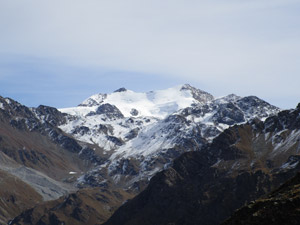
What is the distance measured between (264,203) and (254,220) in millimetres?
3984

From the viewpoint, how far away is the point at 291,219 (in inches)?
2948

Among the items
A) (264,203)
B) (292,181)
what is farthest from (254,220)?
(292,181)

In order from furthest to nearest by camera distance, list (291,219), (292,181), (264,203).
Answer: (292,181), (264,203), (291,219)

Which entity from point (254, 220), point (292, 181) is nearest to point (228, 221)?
point (254, 220)

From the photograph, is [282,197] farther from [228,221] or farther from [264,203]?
[228,221]

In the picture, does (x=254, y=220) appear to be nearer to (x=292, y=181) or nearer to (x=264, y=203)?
(x=264, y=203)

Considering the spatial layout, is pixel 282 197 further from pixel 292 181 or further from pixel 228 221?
pixel 292 181

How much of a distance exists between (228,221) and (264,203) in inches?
249

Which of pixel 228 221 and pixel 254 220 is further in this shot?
pixel 228 221

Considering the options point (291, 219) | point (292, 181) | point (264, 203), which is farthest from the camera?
point (292, 181)

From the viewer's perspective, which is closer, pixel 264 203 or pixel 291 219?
pixel 291 219

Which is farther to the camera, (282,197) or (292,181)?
(292,181)

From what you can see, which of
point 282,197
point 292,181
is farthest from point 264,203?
point 292,181

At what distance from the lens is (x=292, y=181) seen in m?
106
